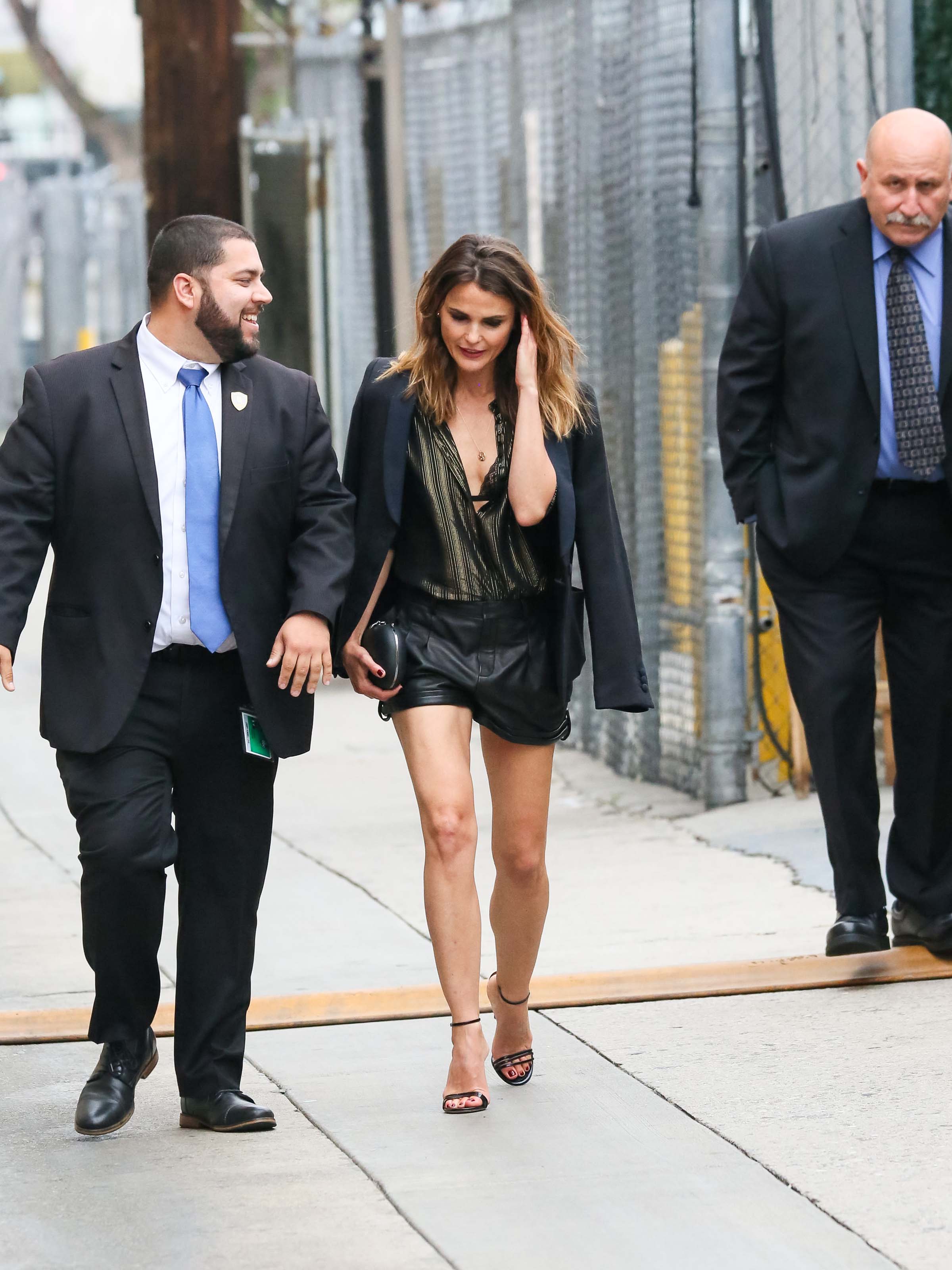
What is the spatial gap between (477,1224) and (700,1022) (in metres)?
1.42

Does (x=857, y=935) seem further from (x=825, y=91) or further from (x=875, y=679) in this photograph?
(x=825, y=91)

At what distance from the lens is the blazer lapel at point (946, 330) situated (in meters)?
5.34

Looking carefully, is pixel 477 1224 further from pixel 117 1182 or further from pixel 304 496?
pixel 304 496

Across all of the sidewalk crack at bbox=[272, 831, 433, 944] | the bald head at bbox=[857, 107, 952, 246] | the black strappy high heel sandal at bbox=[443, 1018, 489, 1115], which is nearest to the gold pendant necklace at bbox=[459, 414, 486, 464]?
the black strappy high heel sandal at bbox=[443, 1018, 489, 1115]

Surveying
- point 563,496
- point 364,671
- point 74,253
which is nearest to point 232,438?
point 364,671

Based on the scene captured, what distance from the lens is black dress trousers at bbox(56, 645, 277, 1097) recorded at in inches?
A: 173

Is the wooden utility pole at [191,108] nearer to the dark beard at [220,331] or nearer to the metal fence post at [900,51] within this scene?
the metal fence post at [900,51]

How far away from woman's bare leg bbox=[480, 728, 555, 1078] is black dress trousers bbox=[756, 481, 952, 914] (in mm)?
1031

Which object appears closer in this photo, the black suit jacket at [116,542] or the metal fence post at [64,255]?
the black suit jacket at [116,542]

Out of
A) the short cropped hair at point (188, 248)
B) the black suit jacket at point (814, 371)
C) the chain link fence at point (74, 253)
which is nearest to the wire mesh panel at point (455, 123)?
the black suit jacket at point (814, 371)

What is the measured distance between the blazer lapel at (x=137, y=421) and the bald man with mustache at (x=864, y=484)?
1738 mm

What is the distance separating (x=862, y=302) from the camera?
5.36 meters

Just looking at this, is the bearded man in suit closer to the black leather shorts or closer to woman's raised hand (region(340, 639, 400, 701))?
woman's raised hand (region(340, 639, 400, 701))

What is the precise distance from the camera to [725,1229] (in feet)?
12.5
